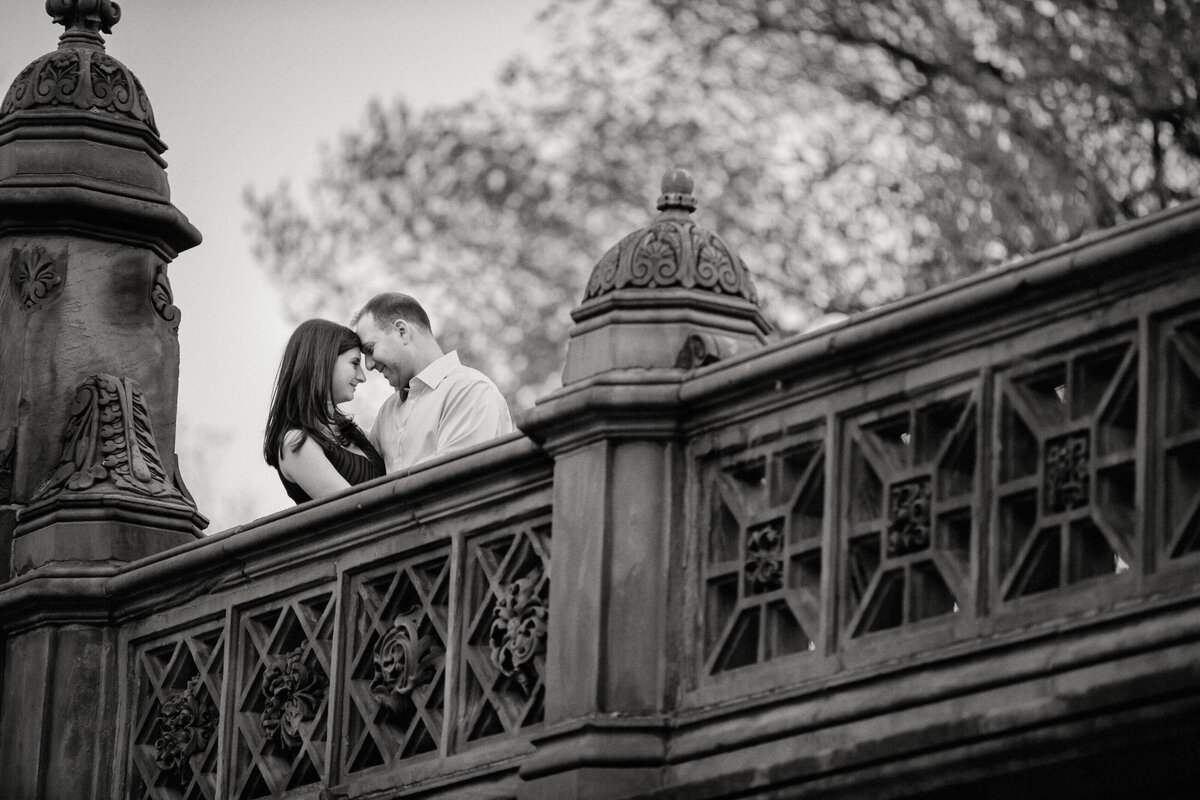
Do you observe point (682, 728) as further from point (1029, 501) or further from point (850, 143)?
point (850, 143)

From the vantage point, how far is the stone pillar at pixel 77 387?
10102 millimetres

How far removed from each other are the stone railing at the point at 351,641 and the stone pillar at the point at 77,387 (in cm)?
20

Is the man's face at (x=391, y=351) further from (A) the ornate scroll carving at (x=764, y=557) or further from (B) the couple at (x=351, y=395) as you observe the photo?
(A) the ornate scroll carving at (x=764, y=557)

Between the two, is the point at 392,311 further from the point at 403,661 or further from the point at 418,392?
the point at 403,661

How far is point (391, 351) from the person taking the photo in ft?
33.6

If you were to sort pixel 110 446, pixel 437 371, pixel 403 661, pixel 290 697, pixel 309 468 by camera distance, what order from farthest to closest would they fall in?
pixel 110 446 → pixel 437 371 → pixel 309 468 → pixel 290 697 → pixel 403 661

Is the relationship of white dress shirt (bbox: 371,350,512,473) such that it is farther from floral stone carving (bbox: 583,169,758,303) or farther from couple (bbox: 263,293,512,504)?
floral stone carving (bbox: 583,169,758,303)

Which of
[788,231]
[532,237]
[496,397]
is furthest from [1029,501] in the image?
[532,237]

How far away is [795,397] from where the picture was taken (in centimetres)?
748

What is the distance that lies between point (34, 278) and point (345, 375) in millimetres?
1443

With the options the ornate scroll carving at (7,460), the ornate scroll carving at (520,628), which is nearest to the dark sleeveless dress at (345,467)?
the ornate scroll carving at (7,460)

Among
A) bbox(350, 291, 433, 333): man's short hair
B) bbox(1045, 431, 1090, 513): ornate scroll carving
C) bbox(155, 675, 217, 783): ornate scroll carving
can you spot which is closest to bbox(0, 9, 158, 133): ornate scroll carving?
bbox(350, 291, 433, 333): man's short hair

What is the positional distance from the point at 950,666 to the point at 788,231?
14863 mm

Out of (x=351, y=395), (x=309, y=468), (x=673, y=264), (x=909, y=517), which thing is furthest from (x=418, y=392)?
(x=909, y=517)
